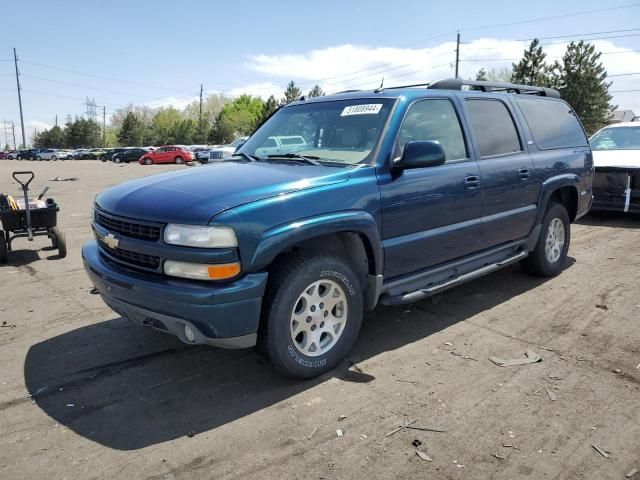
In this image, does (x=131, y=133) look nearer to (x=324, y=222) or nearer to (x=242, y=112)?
(x=242, y=112)

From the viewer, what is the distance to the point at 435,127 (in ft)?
13.9

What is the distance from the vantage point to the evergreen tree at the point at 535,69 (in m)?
46.5

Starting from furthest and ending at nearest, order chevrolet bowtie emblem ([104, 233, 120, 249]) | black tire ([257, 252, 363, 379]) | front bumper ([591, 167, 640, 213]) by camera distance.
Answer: front bumper ([591, 167, 640, 213]), chevrolet bowtie emblem ([104, 233, 120, 249]), black tire ([257, 252, 363, 379])

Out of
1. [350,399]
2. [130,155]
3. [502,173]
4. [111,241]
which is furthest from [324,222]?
[130,155]

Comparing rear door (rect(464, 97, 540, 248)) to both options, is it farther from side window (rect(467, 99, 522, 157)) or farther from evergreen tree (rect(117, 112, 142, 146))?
evergreen tree (rect(117, 112, 142, 146))

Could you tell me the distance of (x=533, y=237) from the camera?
530 centimetres

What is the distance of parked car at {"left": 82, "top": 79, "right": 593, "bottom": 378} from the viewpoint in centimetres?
296

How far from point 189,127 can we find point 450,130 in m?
79.7

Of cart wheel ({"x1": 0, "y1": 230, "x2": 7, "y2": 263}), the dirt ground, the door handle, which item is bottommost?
the dirt ground

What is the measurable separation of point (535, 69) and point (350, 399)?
5121 centimetres

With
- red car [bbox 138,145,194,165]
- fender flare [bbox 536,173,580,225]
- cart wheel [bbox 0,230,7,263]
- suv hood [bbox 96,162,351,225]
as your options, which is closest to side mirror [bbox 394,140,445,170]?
suv hood [bbox 96,162,351,225]

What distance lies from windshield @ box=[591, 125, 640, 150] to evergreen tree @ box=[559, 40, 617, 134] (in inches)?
1565

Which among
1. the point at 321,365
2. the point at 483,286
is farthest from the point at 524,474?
the point at 483,286

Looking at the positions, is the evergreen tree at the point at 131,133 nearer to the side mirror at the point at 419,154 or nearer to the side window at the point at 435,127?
the side window at the point at 435,127
